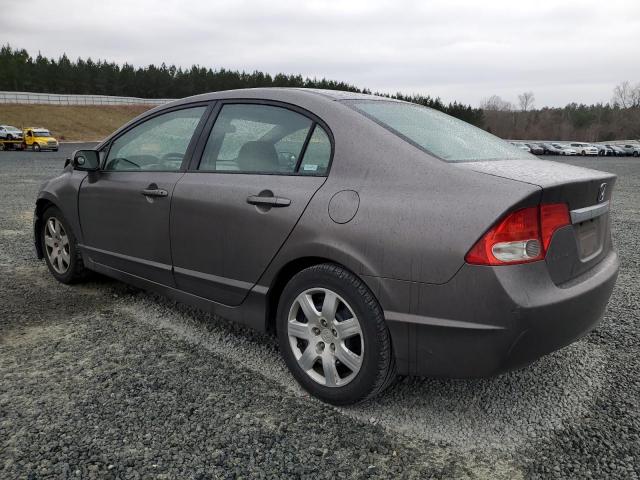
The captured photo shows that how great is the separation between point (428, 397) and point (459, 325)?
734 mm

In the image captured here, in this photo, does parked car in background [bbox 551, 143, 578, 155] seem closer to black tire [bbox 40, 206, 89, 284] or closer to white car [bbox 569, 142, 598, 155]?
white car [bbox 569, 142, 598, 155]

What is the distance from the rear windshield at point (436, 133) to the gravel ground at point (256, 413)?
4.07ft

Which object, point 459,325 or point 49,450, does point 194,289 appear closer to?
point 49,450

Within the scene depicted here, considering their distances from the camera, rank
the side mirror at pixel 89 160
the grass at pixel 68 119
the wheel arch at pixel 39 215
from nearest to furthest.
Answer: the side mirror at pixel 89 160, the wheel arch at pixel 39 215, the grass at pixel 68 119

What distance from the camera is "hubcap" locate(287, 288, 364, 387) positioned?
2.51m

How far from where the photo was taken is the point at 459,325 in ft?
7.23

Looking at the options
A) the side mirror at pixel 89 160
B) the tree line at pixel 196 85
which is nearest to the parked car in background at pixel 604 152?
the tree line at pixel 196 85

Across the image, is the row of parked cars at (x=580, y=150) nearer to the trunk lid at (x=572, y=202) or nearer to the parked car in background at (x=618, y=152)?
the parked car in background at (x=618, y=152)

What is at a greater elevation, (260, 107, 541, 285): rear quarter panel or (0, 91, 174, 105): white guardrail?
(0, 91, 174, 105): white guardrail

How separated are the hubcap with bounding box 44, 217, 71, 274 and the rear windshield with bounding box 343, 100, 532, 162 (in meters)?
2.84

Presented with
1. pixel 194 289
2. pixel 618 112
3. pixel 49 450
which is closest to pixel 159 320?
pixel 194 289

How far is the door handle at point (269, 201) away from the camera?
2715 millimetres

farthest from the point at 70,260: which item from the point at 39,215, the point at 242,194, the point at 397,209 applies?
the point at 397,209

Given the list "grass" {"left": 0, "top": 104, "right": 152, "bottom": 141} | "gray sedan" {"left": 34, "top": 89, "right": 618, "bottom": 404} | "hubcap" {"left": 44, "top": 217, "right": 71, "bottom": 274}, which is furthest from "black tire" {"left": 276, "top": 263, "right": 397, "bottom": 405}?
"grass" {"left": 0, "top": 104, "right": 152, "bottom": 141}
